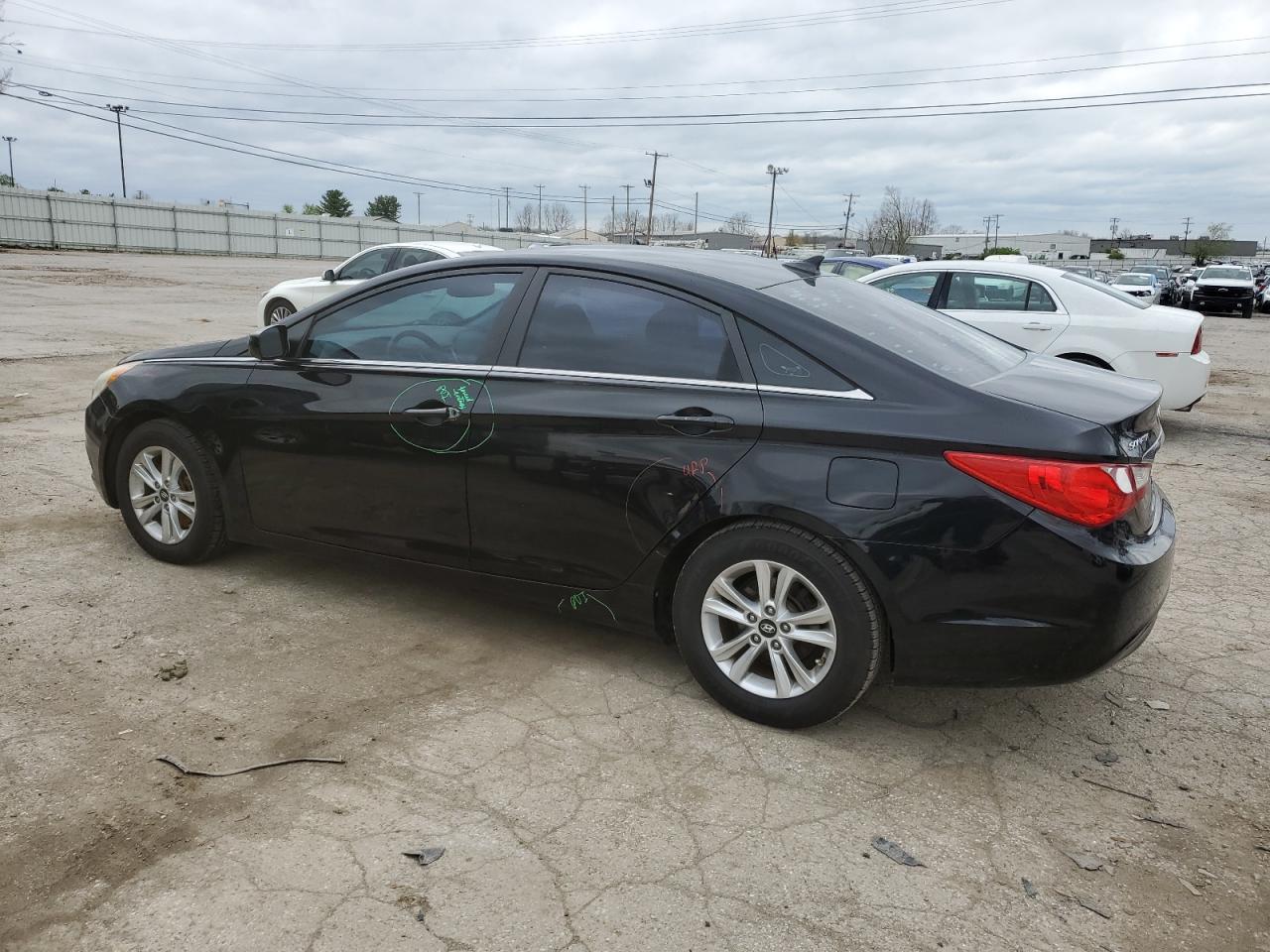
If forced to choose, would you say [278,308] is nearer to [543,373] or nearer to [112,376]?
[112,376]

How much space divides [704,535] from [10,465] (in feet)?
17.7

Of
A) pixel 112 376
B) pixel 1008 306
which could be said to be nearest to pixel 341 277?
pixel 1008 306

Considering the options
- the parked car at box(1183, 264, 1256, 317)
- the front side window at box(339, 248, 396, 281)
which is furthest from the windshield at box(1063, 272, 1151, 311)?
the parked car at box(1183, 264, 1256, 317)

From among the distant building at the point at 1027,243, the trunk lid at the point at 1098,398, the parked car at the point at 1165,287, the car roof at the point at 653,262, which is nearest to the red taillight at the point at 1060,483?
the trunk lid at the point at 1098,398

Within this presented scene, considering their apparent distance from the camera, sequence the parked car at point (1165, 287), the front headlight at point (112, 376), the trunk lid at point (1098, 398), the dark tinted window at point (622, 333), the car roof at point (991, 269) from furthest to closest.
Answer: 1. the parked car at point (1165, 287)
2. the car roof at point (991, 269)
3. the front headlight at point (112, 376)
4. the dark tinted window at point (622, 333)
5. the trunk lid at point (1098, 398)

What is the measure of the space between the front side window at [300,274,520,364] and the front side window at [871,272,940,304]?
21.0 ft

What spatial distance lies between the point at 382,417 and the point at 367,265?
10.8 metres

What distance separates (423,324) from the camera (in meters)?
4.18

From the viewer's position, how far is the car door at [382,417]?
12.9 ft

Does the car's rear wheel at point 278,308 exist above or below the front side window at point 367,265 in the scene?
below

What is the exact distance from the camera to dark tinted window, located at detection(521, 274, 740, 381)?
3.55 metres

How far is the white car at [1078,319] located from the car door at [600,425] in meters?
5.14

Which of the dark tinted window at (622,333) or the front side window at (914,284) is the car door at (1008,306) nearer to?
the front side window at (914,284)

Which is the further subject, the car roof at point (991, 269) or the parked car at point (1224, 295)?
the parked car at point (1224, 295)
